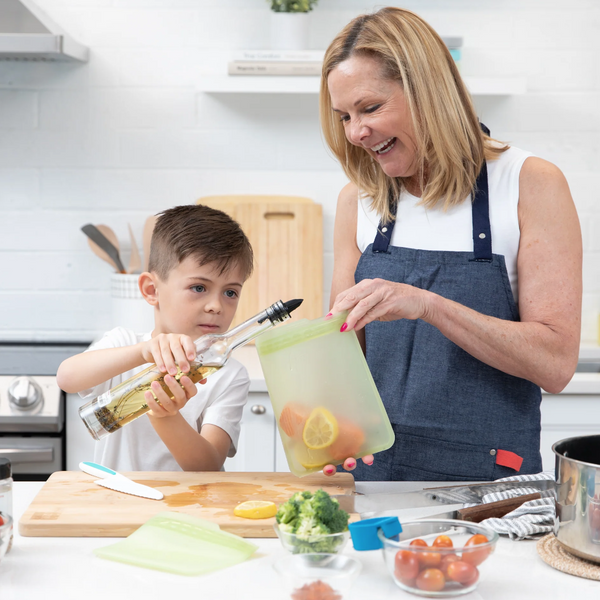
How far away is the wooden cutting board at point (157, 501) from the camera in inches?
38.8

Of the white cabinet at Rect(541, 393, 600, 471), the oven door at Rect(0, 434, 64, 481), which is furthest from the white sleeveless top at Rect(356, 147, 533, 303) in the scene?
the oven door at Rect(0, 434, 64, 481)

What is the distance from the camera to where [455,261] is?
137 cm

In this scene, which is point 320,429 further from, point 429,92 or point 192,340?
point 429,92

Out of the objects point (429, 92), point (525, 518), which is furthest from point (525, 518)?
point (429, 92)

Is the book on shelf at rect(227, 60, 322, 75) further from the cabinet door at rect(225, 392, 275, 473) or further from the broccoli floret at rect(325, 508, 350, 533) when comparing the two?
the broccoli floret at rect(325, 508, 350, 533)

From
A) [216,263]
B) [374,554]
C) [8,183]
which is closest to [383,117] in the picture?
[216,263]

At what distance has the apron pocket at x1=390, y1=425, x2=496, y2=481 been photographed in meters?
1.33

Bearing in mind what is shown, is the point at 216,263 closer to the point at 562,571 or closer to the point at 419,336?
the point at 419,336

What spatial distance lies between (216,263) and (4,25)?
1.26 m

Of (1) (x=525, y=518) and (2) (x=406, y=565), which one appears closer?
(2) (x=406, y=565)

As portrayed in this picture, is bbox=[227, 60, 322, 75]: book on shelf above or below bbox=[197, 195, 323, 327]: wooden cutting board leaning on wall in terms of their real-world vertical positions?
above

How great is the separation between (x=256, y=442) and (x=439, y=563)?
129cm

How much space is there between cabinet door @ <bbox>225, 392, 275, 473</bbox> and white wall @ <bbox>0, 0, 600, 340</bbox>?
2.40 feet

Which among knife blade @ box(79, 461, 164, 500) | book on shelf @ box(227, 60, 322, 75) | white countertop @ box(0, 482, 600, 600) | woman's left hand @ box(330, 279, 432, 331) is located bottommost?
white countertop @ box(0, 482, 600, 600)
